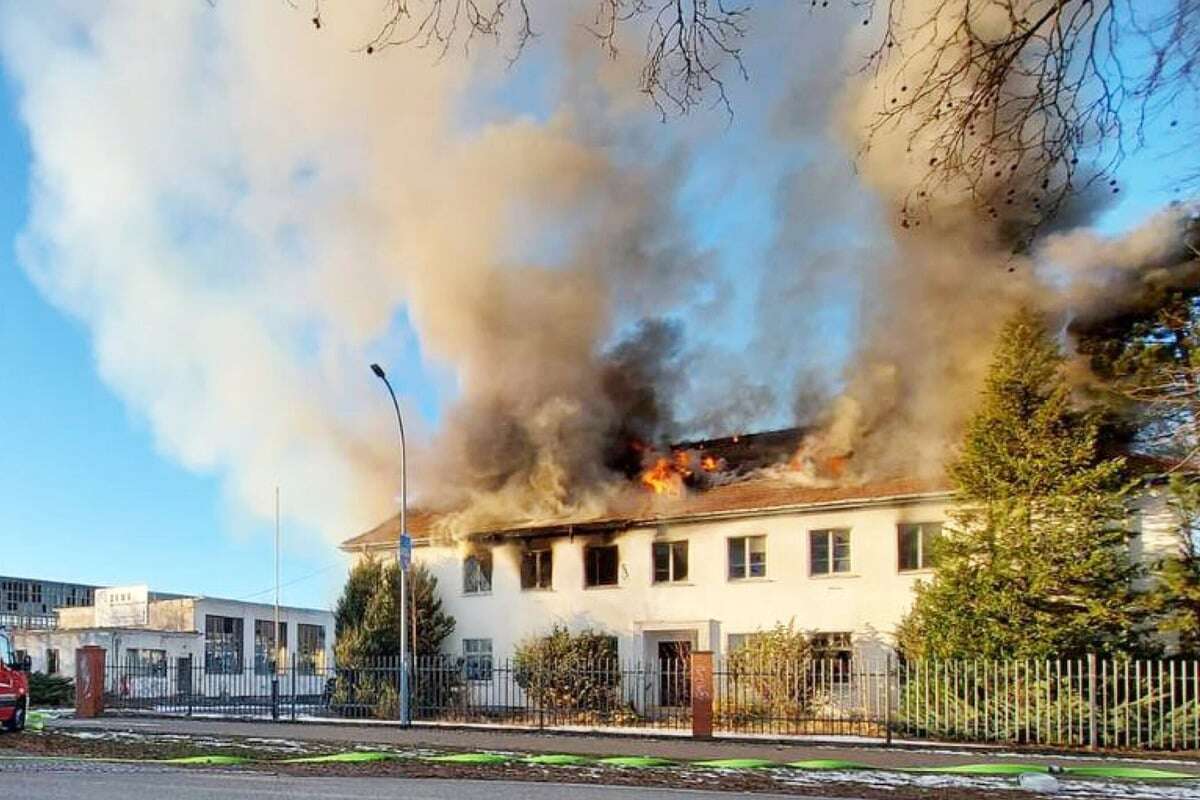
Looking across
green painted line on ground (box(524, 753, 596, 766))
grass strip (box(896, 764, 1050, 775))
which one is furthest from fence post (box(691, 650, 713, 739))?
grass strip (box(896, 764, 1050, 775))

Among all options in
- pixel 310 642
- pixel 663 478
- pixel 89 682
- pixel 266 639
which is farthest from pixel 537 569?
pixel 310 642

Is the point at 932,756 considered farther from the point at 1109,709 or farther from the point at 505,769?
the point at 505,769

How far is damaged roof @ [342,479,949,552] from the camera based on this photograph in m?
28.7

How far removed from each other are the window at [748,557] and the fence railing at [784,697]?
94.4 inches

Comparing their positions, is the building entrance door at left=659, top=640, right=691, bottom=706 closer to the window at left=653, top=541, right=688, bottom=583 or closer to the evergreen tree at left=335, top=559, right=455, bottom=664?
the window at left=653, top=541, right=688, bottom=583

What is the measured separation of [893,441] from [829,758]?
39.7 feet

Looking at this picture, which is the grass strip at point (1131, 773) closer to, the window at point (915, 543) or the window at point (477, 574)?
the window at point (915, 543)

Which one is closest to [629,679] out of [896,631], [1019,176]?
[896,631]

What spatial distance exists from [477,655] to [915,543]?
42.2ft

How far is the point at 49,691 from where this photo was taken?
125 feet

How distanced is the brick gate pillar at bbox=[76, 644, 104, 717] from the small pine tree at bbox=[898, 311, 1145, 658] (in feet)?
62.0

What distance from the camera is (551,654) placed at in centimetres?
3125

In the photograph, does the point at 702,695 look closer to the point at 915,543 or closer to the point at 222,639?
the point at 915,543

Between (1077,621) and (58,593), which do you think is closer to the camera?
(1077,621)
